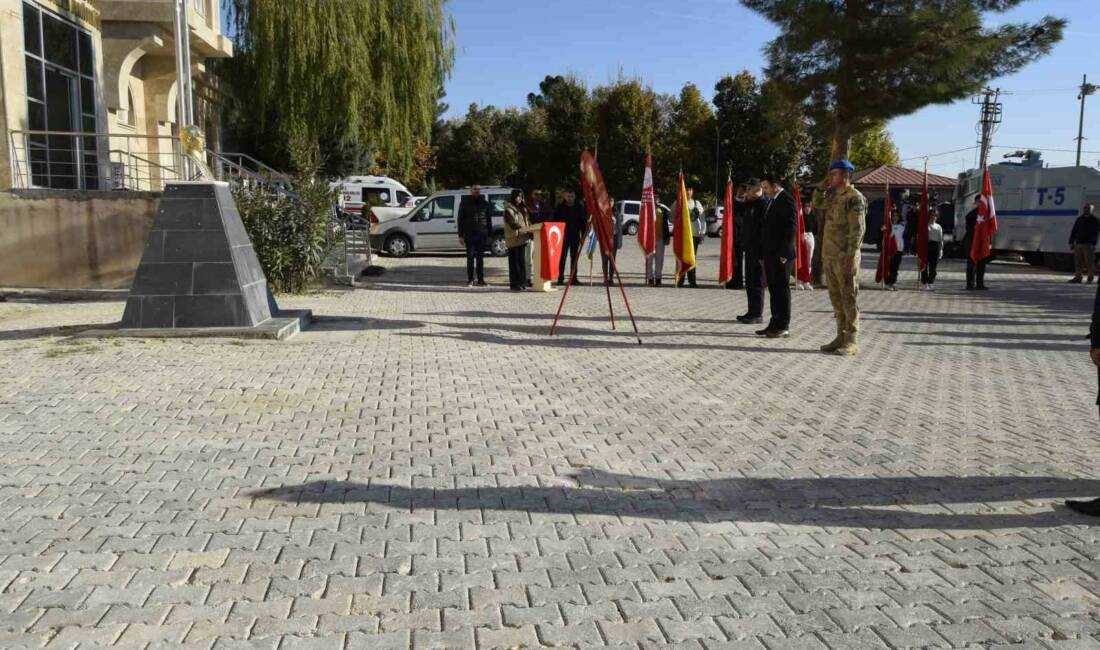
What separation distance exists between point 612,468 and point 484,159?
57056 mm

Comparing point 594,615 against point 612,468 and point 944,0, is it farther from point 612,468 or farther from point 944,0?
point 944,0

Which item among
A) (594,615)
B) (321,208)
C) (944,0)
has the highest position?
(944,0)

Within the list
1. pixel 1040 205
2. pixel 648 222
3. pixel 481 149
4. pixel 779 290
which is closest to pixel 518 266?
pixel 648 222

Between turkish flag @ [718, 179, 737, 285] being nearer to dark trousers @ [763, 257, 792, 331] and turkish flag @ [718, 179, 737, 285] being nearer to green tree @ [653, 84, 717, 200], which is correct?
dark trousers @ [763, 257, 792, 331]

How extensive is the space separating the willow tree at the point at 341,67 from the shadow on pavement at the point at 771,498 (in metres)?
19.9

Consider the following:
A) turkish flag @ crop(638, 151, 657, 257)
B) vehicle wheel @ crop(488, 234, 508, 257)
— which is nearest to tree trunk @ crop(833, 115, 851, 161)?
turkish flag @ crop(638, 151, 657, 257)

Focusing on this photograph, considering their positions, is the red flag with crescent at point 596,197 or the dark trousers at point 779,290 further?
the dark trousers at point 779,290

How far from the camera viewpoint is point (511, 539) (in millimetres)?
3992

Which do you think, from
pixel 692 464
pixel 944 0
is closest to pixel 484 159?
pixel 944 0

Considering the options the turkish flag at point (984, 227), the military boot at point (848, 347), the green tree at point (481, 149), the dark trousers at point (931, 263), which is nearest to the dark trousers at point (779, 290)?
the military boot at point (848, 347)

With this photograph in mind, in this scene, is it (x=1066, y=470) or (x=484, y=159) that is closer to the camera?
(x=1066, y=470)

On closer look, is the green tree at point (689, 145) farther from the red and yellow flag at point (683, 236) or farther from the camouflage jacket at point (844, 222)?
the camouflage jacket at point (844, 222)

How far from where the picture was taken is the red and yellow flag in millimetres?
16469

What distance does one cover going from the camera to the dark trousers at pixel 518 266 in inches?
643
